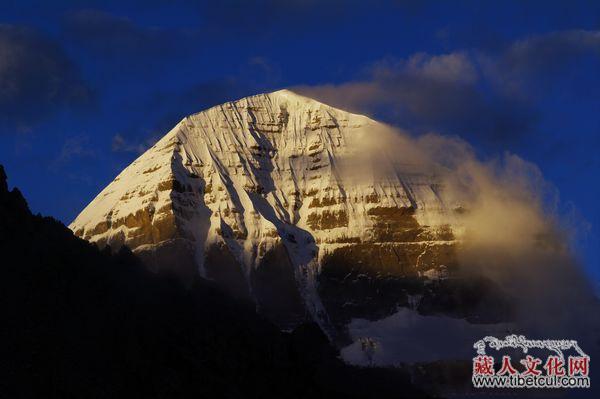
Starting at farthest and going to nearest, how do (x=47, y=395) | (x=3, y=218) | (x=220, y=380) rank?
(x=3, y=218), (x=220, y=380), (x=47, y=395)

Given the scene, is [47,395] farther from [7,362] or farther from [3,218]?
[3,218]

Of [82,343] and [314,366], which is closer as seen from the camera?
[82,343]

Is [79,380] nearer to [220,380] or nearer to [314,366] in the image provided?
[220,380]

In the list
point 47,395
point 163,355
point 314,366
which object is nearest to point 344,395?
point 314,366

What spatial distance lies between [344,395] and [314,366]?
6837 mm

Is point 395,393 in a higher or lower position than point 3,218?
lower

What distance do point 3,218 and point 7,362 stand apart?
92.6ft

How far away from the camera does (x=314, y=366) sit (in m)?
192

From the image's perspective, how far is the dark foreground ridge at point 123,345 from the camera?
6895 inches

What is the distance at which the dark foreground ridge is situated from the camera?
6895 inches

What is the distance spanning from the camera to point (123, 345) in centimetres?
18238

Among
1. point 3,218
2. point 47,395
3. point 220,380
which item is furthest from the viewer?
point 3,218

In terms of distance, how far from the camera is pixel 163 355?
18488cm

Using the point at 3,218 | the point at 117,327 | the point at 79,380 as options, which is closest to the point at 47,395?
the point at 79,380
